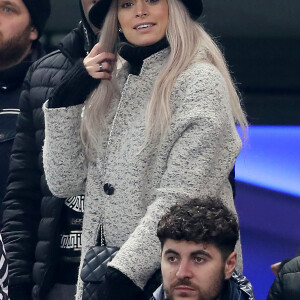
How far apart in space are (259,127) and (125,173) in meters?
1.83

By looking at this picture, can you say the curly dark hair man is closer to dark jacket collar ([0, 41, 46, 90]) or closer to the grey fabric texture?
the grey fabric texture

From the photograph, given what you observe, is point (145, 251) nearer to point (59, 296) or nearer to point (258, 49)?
point (59, 296)

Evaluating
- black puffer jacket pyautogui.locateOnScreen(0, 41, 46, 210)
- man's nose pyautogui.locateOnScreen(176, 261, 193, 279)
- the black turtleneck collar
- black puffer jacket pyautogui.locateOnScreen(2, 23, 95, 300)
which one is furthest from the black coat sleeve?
man's nose pyautogui.locateOnScreen(176, 261, 193, 279)

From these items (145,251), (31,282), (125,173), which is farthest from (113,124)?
(31,282)

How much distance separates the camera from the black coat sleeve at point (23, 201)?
5164 mm

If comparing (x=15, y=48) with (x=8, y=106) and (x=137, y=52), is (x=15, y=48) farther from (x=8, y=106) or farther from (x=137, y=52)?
(x=137, y=52)

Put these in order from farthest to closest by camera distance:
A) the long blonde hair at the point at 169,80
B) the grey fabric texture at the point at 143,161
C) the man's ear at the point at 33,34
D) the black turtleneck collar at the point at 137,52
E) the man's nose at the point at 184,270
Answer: the man's ear at the point at 33,34 → the black turtleneck collar at the point at 137,52 → the long blonde hair at the point at 169,80 → the grey fabric texture at the point at 143,161 → the man's nose at the point at 184,270

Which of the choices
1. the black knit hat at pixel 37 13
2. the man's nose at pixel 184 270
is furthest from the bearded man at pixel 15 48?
the man's nose at pixel 184 270

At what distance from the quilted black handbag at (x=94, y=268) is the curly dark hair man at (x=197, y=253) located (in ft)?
0.73

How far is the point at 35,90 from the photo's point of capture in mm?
5254

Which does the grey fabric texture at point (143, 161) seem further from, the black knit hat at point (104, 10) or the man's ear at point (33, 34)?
the man's ear at point (33, 34)

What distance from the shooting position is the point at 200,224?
4293 millimetres

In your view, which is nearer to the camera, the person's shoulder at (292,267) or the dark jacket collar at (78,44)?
the person's shoulder at (292,267)

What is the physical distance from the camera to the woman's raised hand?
15.4ft
